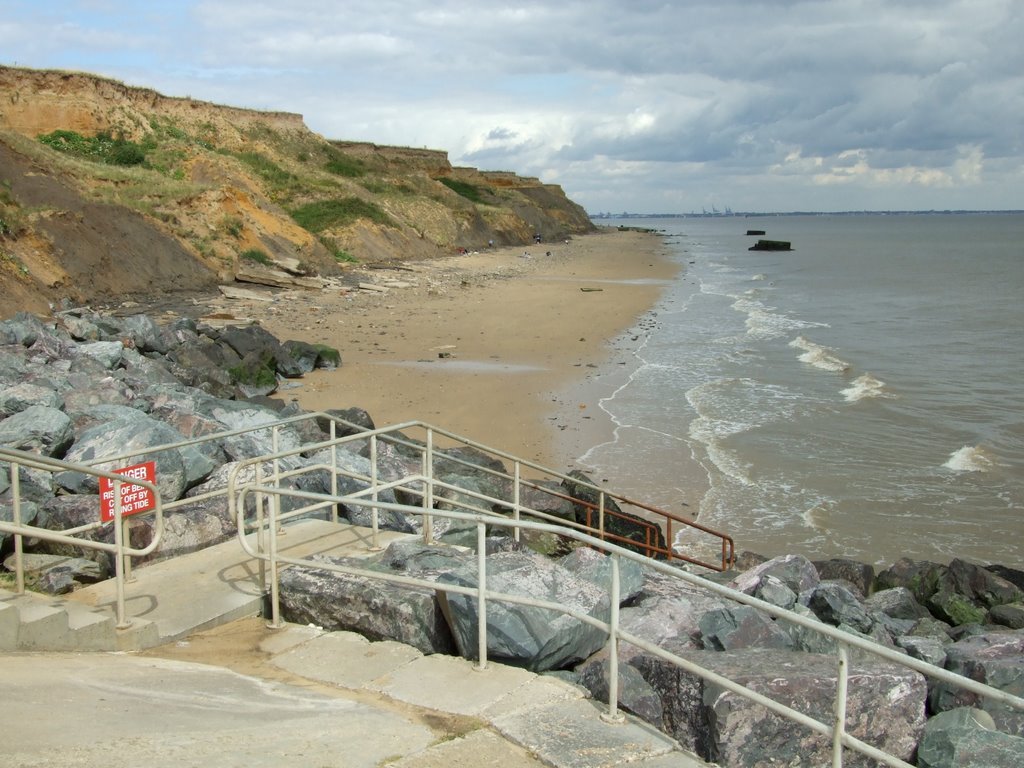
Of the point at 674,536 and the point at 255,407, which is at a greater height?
the point at 255,407

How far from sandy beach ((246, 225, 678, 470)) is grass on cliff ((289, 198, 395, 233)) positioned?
4469 millimetres

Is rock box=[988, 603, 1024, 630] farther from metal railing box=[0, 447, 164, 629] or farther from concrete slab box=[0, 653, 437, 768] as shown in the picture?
metal railing box=[0, 447, 164, 629]

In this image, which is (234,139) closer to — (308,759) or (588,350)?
(588,350)

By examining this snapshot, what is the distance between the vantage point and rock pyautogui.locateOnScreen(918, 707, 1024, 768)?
15.3 ft

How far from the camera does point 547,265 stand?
2467 inches

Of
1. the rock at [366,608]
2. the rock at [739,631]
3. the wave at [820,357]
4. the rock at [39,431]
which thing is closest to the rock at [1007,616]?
the rock at [739,631]

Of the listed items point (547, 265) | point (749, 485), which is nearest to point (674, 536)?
point (749, 485)

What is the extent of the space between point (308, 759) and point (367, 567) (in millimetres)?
2513

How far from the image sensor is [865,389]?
920 inches

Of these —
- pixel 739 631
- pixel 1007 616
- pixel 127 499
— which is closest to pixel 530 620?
pixel 739 631

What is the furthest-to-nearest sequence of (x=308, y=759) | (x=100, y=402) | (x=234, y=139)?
(x=234, y=139)
(x=100, y=402)
(x=308, y=759)

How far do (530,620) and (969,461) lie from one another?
46.3 feet

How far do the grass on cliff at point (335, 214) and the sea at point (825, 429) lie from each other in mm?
19409

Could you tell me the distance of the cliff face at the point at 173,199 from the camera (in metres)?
28.2
